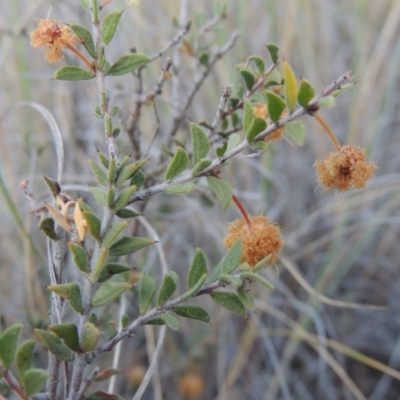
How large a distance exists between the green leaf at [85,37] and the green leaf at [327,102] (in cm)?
22

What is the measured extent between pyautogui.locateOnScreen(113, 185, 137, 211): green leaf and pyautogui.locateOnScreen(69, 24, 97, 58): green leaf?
14cm

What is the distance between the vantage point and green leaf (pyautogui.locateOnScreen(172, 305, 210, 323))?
1.67ft

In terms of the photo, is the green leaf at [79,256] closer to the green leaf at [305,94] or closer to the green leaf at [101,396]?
the green leaf at [101,396]

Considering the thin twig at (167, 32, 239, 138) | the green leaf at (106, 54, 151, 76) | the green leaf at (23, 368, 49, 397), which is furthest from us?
the thin twig at (167, 32, 239, 138)

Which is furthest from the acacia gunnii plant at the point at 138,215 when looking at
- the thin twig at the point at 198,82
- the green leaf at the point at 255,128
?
the thin twig at the point at 198,82

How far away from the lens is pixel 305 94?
0.46 meters

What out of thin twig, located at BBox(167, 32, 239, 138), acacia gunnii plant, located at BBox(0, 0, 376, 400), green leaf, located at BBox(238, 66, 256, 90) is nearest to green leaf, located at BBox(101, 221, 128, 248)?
acacia gunnii plant, located at BBox(0, 0, 376, 400)

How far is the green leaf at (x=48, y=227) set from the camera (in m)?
0.53

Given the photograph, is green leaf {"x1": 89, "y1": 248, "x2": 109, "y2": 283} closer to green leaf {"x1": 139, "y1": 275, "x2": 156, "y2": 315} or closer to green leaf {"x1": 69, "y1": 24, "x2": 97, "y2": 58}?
green leaf {"x1": 139, "y1": 275, "x2": 156, "y2": 315}

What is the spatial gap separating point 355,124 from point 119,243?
1.18 metres

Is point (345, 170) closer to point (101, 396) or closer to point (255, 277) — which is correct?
point (255, 277)

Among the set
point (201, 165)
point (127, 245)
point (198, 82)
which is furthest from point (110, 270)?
point (198, 82)

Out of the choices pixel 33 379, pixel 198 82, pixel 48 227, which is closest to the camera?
pixel 33 379

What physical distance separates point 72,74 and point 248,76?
0.19 metres
